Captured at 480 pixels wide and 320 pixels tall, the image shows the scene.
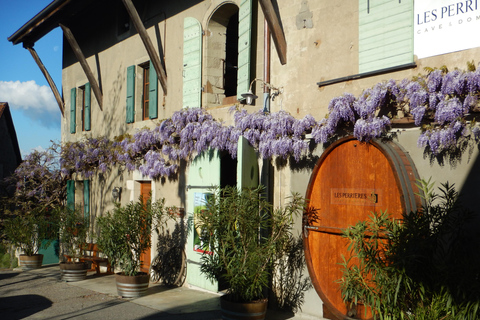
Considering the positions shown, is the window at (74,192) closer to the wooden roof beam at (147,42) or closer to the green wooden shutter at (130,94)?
the green wooden shutter at (130,94)

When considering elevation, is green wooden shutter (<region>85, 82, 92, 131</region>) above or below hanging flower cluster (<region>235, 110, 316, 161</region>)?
above

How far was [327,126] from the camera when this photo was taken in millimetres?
5293

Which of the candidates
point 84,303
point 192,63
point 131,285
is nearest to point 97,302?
point 84,303

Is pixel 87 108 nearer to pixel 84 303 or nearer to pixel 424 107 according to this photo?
pixel 84 303

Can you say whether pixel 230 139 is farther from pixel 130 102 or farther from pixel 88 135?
pixel 88 135

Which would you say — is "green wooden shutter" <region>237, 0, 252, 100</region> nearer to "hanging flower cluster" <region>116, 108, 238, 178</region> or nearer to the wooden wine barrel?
"hanging flower cluster" <region>116, 108, 238, 178</region>

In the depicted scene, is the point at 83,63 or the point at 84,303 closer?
the point at 84,303

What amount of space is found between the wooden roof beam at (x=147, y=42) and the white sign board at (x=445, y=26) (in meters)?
4.74

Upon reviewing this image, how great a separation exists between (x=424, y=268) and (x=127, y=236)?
14.7ft

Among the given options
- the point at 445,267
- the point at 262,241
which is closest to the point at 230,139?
the point at 262,241

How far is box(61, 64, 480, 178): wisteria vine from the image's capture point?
13.7 ft

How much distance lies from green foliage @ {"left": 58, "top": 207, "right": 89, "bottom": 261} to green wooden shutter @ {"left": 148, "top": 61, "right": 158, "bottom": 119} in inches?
94.3

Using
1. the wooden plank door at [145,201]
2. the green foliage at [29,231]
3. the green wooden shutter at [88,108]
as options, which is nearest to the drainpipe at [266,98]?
the wooden plank door at [145,201]

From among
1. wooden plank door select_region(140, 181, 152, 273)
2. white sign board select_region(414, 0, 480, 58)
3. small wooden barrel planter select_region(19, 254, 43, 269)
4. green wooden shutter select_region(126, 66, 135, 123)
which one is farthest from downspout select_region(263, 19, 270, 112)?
small wooden barrel planter select_region(19, 254, 43, 269)
